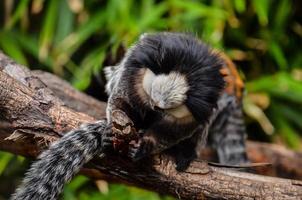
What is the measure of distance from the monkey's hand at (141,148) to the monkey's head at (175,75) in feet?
0.35

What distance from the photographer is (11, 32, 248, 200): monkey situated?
1.70 meters

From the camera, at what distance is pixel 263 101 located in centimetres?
331

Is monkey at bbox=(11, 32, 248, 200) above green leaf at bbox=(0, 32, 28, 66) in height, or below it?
below

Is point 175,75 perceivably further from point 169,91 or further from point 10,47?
point 10,47

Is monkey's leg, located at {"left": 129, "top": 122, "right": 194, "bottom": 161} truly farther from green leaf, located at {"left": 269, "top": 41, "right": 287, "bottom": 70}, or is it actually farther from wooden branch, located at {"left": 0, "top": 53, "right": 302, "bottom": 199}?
green leaf, located at {"left": 269, "top": 41, "right": 287, "bottom": 70}

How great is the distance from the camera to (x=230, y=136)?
2.70 m

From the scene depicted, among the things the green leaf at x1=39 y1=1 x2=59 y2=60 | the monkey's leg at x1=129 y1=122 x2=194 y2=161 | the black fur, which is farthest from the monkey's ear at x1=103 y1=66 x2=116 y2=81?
the green leaf at x1=39 y1=1 x2=59 y2=60

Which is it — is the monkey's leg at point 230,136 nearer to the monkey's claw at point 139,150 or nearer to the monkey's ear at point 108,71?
the monkey's ear at point 108,71

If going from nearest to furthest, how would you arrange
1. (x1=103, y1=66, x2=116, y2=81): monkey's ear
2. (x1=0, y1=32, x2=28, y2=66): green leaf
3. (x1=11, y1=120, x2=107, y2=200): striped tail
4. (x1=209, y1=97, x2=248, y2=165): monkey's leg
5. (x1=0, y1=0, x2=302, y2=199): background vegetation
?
(x1=11, y1=120, x2=107, y2=200): striped tail
(x1=103, y1=66, x2=116, y2=81): monkey's ear
(x1=209, y1=97, x2=248, y2=165): monkey's leg
(x1=0, y1=0, x2=302, y2=199): background vegetation
(x1=0, y1=32, x2=28, y2=66): green leaf

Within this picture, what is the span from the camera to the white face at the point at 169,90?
170 cm

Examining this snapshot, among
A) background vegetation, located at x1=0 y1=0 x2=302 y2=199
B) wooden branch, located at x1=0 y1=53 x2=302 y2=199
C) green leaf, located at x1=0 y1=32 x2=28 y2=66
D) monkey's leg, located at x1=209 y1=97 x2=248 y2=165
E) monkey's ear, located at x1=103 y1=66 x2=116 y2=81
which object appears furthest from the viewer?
green leaf, located at x1=0 y1=32 x2=28 y2=66

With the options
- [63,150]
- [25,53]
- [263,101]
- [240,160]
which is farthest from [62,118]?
[25,53]

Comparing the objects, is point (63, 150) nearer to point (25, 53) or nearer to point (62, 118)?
point (62, 118)

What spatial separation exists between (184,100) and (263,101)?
1666 mm
